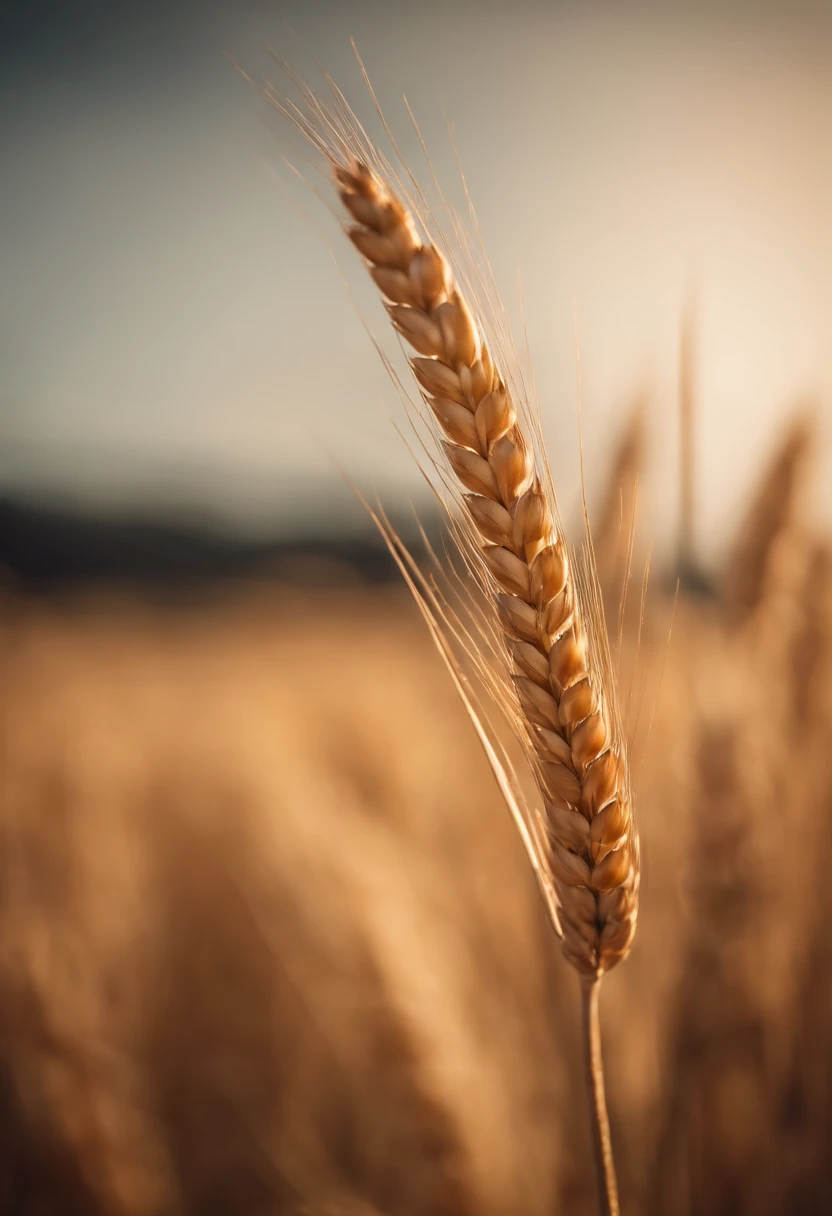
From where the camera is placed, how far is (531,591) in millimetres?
505

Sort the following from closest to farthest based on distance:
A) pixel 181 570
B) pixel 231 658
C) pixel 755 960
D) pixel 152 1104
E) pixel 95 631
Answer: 1. pixel 755 960
2. pixel 152 1104
3. pixel 95 631
4. pixel 231 658
5. pixel 181 570

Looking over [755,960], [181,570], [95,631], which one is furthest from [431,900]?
[181,570]

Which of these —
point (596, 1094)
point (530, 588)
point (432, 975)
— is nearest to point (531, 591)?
point (530, 588)

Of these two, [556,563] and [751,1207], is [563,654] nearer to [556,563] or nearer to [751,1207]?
[556,563]

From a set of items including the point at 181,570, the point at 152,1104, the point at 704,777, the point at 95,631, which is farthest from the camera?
the point at 181,570

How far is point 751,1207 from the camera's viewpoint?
40.7 inches

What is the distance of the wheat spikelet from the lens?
0.48 m

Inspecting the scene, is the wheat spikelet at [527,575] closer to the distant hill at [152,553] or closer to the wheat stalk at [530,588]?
the wheat stalk at [530,588]

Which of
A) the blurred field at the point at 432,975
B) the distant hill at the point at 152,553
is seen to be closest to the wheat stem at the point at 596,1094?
the blurred field at the point at 432,975

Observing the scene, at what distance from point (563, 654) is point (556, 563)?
0.23ft

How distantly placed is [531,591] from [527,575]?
13mm

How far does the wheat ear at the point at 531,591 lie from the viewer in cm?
48

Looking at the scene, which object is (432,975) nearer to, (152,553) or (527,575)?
(527,575)

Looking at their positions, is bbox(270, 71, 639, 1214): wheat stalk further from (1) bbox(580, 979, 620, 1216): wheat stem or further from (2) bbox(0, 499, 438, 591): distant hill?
(2) bbox(0, 499, 438, 591): distant hill
